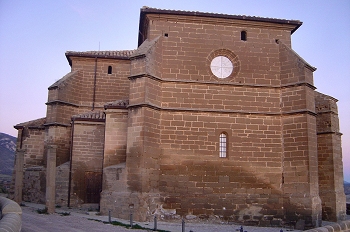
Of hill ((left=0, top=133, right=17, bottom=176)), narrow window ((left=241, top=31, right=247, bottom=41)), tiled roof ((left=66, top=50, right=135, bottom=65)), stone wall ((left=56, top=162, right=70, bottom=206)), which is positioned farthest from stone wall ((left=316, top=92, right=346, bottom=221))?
hill ((left=0, top=133, right=17, bottom=176))

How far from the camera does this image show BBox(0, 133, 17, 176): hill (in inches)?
2417

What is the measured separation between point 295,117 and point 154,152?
6449 mm

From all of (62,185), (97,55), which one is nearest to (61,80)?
(97,55)

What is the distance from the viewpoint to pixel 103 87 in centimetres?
2212

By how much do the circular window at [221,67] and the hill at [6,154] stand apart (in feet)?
172

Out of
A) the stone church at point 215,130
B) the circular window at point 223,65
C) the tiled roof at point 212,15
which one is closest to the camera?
the stone church at point 215,130

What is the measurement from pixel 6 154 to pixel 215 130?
207 ft

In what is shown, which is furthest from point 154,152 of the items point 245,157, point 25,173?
point 25,173

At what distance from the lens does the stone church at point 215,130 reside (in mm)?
14555

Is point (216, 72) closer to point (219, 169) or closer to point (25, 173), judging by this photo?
point (219, 169)

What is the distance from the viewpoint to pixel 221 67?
16266 mm

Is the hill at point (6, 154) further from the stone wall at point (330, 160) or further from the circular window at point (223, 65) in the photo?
the stone wall at point (330, 160)

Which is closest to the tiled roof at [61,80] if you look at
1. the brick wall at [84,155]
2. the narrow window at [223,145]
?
the brick wall at [84,155]

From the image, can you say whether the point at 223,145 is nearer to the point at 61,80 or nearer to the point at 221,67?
the point at 221,67
